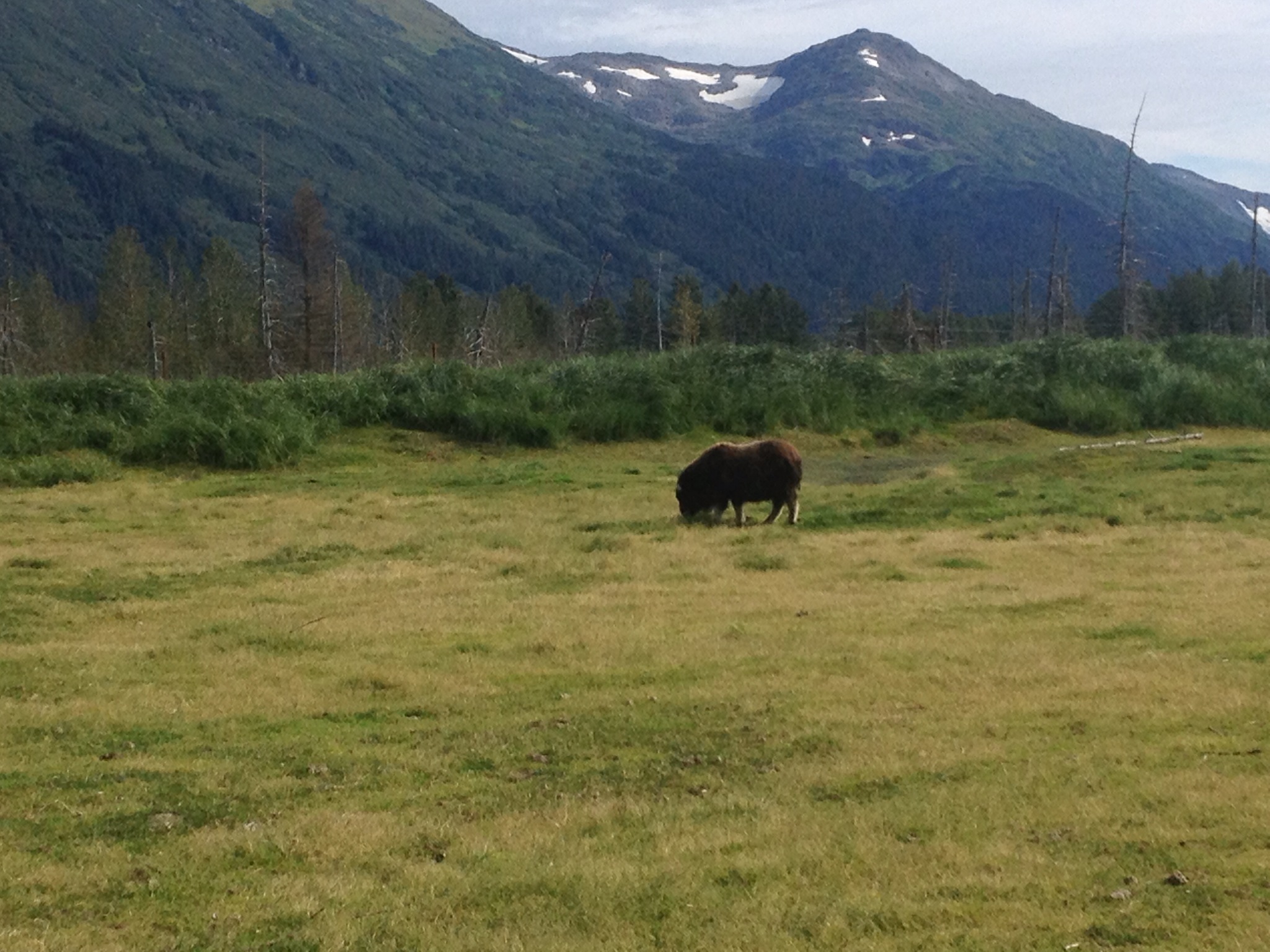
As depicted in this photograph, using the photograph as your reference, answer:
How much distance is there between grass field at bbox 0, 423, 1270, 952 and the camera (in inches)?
280

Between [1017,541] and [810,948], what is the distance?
1538 cm

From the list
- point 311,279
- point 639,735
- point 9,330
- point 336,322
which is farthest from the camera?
point 9,330

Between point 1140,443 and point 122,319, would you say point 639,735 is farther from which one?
point 122,319

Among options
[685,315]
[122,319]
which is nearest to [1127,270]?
[685,315]

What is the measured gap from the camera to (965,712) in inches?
447

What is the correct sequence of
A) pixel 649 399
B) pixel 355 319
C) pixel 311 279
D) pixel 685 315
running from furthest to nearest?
pixel 685 315, pixel 355 319, pixel 311 279, pixel 649 399

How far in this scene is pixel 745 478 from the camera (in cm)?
2348

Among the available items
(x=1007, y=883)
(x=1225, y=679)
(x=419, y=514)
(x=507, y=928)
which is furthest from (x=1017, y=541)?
(x=507, y=928)

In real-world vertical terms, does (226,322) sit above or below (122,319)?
below

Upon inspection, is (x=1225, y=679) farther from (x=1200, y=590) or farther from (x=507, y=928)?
(x=507, y=928)

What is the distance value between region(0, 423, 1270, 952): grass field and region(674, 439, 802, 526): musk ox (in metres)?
0.96

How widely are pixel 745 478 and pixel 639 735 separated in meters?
12.9

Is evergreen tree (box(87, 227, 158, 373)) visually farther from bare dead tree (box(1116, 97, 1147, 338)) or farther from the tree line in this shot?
bare dead tree (box(1116, 97, 1147, 338))

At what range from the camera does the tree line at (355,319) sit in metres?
62.1
